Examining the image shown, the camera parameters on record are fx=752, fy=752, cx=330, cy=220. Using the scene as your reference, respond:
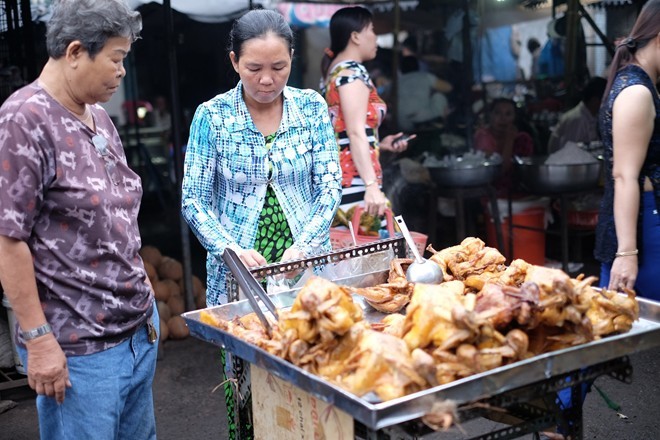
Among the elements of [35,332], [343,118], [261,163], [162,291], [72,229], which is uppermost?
[343,118]

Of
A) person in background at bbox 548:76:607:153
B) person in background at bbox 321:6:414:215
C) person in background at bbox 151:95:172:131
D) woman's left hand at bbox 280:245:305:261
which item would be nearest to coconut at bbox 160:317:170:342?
person in background at bbox 321:6:414:215

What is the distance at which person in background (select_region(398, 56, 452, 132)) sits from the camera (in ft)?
25.9

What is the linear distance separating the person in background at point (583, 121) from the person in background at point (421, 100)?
121cm

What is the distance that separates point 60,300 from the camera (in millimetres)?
2291

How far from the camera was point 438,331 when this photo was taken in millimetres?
1920

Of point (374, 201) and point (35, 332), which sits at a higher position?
point (374, 201)

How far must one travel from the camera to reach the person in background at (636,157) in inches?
125

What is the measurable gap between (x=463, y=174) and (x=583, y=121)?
63.8 inches

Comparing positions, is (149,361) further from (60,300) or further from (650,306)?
(650,306)

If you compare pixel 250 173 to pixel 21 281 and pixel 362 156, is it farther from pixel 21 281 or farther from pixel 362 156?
pixel 362 156

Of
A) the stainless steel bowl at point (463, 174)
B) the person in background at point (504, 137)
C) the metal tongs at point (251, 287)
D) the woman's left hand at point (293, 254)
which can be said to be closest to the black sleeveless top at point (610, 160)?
the woman's left hand at point (293, 254)

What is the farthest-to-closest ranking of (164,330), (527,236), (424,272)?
(527,236) → (164,330) → (424,272)

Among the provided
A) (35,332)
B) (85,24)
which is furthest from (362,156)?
(35,332)

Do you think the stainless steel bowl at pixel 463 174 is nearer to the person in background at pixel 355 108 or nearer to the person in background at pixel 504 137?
the person in background at pixel 504 137
